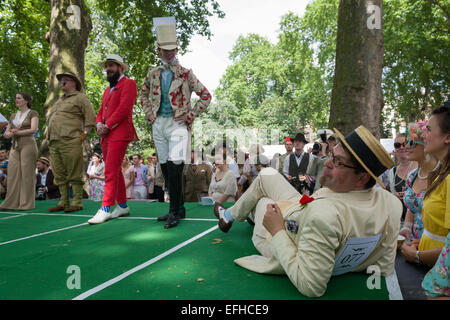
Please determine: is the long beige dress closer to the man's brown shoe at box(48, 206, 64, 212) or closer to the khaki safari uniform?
the man's brown shoe at box(48, 206, 64, 212)

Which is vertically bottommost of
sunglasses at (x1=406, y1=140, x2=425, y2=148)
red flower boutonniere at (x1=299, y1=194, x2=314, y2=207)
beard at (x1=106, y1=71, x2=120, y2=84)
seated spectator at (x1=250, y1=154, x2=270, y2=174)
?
red flower boutonniere at (x1=299, y1=194, x2=314, y2=207)

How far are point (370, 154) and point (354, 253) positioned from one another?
696 mm

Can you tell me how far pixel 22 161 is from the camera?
246 inches

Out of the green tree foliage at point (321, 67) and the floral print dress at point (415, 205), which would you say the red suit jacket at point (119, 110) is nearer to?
the floral print dress at point (415, 205)

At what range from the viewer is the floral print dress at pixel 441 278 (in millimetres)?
1632

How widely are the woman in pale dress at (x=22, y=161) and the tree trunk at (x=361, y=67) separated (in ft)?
19.5

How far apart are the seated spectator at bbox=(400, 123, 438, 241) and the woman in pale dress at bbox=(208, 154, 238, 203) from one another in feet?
12.0

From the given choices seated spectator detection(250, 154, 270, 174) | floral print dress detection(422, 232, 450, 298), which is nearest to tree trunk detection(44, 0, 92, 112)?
seated spectator detection(250, 154, 270, 174)

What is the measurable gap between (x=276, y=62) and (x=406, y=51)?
75.3ft

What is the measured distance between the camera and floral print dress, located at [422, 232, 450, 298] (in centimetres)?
163

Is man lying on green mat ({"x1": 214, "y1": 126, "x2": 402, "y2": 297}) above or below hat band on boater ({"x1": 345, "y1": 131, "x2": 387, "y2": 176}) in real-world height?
below

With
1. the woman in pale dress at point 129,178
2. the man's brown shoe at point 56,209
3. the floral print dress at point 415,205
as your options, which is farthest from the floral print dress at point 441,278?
the woman in pale dress at point 129,178
